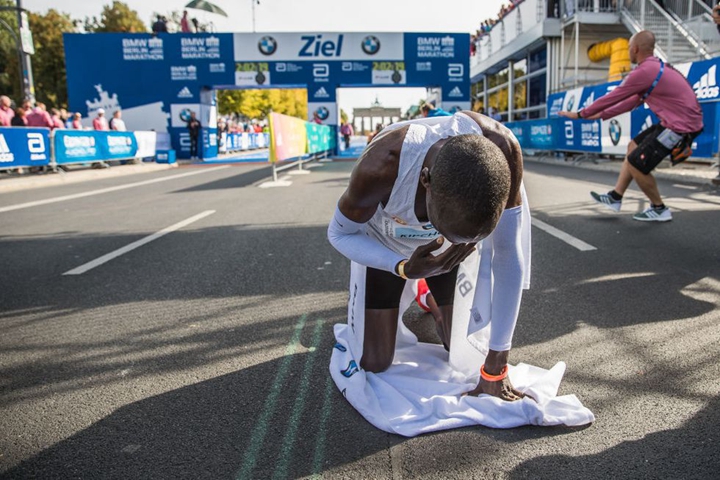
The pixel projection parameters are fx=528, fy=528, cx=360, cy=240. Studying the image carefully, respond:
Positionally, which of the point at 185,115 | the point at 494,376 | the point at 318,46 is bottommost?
the point at 494,376

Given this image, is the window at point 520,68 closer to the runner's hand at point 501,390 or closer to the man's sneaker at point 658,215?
the man's sneaker at point 658,215

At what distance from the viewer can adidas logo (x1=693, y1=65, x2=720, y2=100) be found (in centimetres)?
1075

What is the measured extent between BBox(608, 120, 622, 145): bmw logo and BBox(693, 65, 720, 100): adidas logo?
7.34ft

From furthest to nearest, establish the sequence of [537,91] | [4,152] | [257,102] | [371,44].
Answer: [257,102], [537,91], [371,44], [4,152]

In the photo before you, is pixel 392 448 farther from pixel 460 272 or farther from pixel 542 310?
pixel 542 310

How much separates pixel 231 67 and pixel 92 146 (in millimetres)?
10703

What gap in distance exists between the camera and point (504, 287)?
2240mm

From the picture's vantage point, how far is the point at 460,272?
262cm

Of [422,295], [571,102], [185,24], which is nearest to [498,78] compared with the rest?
[571,102]

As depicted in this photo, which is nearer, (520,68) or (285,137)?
(285,137)

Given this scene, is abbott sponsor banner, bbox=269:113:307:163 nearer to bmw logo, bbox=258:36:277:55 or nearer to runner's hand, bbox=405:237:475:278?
runner's hand, bbox=405:237:475:278

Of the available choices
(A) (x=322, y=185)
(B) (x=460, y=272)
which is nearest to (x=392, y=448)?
(B) (x=460, y=272)

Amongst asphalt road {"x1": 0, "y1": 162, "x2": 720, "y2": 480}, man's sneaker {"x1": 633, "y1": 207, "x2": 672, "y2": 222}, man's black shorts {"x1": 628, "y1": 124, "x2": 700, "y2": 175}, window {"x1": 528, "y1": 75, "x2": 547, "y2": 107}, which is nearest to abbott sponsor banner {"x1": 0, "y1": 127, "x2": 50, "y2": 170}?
asphalt road {"x1": 0, "y1": 162, "x2": 720, "y2": 480}

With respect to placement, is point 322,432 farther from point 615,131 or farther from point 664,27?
point 664,27
